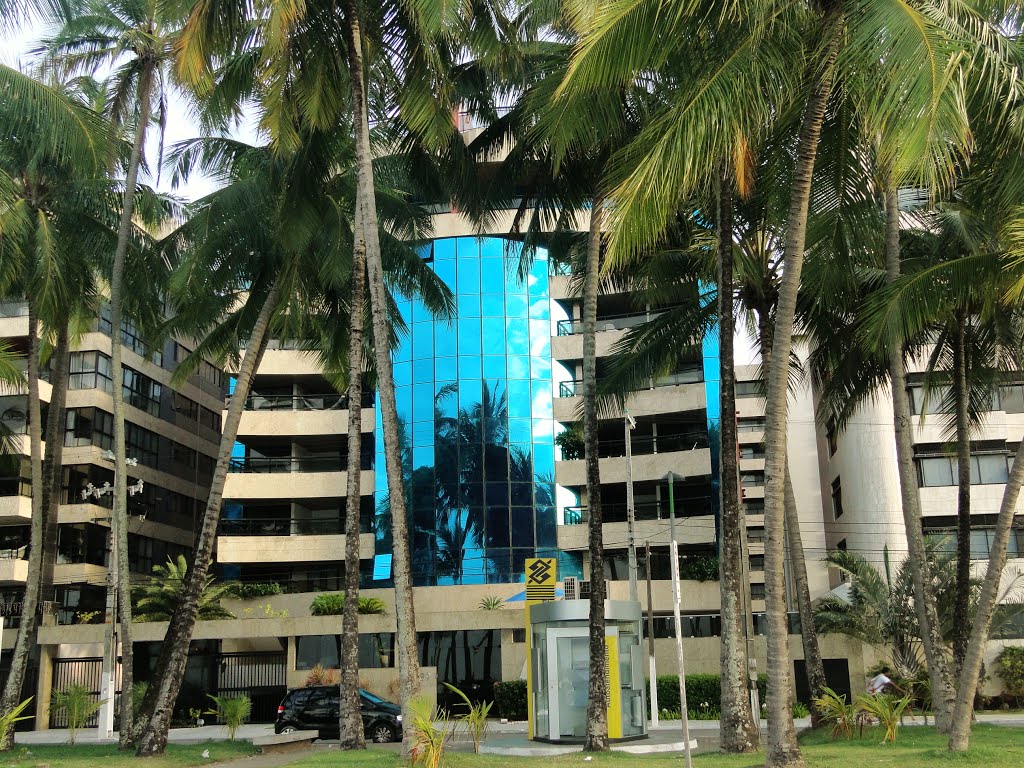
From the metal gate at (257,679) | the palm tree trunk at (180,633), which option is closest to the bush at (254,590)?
the metal gate at (257,679)

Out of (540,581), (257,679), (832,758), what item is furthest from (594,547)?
→ (257,679)

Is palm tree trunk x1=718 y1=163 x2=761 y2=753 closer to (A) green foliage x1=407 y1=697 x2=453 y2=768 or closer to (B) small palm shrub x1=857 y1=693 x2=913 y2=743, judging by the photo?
(B) small palm shrub x1=857 y1=693 x2=913 y2=743

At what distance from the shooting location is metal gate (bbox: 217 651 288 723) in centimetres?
3722

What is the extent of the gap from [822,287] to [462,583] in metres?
24.7

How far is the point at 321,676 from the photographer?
113ft

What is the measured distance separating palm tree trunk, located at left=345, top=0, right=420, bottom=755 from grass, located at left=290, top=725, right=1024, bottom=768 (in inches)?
48.2

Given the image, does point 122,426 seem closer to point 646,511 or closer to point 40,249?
point 40,249

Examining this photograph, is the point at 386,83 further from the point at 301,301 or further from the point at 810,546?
the point at 810,546

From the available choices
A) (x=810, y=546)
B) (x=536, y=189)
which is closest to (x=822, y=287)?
(x=536, y=189)

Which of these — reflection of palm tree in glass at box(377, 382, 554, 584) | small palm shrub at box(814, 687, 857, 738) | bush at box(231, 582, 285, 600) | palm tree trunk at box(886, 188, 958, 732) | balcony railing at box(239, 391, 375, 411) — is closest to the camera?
small palm shrub at box(814, 687, 857, 738)

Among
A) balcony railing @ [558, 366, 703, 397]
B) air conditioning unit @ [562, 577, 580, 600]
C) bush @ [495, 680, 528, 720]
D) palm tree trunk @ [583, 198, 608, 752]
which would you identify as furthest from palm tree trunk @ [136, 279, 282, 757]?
balcony railing @ [558, 366, 703, 397]

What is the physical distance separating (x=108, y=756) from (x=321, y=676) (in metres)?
14.9

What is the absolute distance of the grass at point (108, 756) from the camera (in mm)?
18219

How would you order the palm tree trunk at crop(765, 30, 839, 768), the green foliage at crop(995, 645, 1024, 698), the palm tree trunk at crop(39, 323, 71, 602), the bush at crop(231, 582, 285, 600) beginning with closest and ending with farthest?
the palm tree trunk at crop(765, 30, 839, 768) < the palm tree trunk at crop(39, 323, 71, 602) < the green foliage at crop(995, 645, 1024, 698) < the bush at crop(231, 582, 285, 600)
